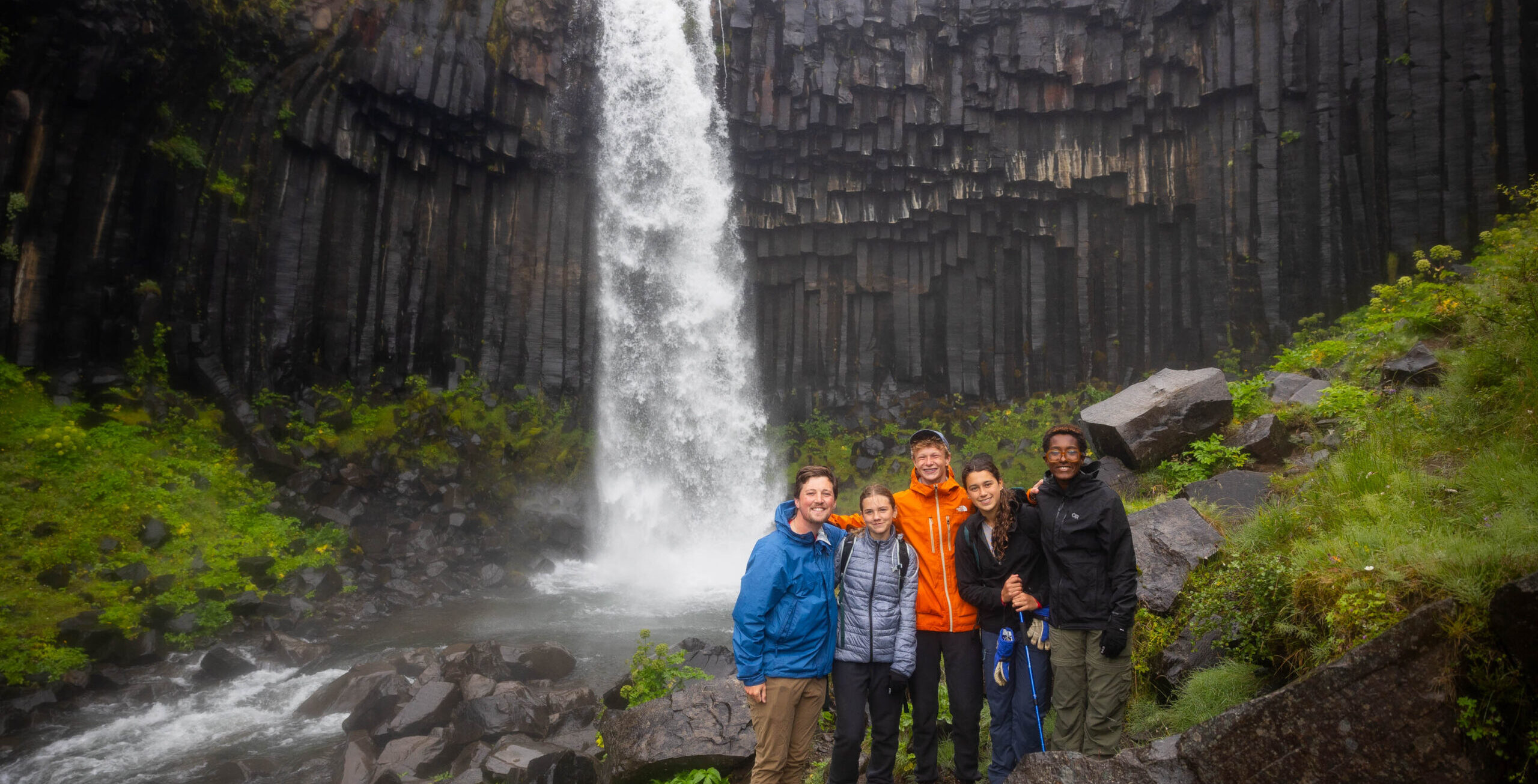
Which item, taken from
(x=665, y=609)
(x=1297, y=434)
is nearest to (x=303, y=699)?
(x=665, y=609)

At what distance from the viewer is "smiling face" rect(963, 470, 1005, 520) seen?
4.32 m

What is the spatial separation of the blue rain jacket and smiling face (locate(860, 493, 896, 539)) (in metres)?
0.33

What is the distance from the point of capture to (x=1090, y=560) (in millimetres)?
4137

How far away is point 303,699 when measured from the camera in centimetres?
957

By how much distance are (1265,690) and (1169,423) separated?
5.22 metres

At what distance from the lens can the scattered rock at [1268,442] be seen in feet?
27.1

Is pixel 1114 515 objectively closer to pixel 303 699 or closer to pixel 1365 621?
pixel 1365 621

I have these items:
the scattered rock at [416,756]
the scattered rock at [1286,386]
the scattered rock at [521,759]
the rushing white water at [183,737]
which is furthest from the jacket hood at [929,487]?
the rushing white water at [183,737]

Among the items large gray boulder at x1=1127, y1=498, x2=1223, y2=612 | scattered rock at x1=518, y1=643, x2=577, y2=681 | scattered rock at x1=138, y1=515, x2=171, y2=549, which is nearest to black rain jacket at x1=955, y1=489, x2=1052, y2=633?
large gray boulder at x1=1127, y1=498, x2=1223, y2=612

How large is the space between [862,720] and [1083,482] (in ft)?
6.19

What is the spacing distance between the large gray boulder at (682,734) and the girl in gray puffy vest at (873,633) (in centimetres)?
157

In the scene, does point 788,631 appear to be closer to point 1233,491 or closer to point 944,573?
point 944,573

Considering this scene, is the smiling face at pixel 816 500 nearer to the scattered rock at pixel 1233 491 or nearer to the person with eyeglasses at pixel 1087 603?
the person with eyeglasses at pixel 1087 603

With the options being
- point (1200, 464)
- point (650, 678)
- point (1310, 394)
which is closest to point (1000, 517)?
point (650, 678)
